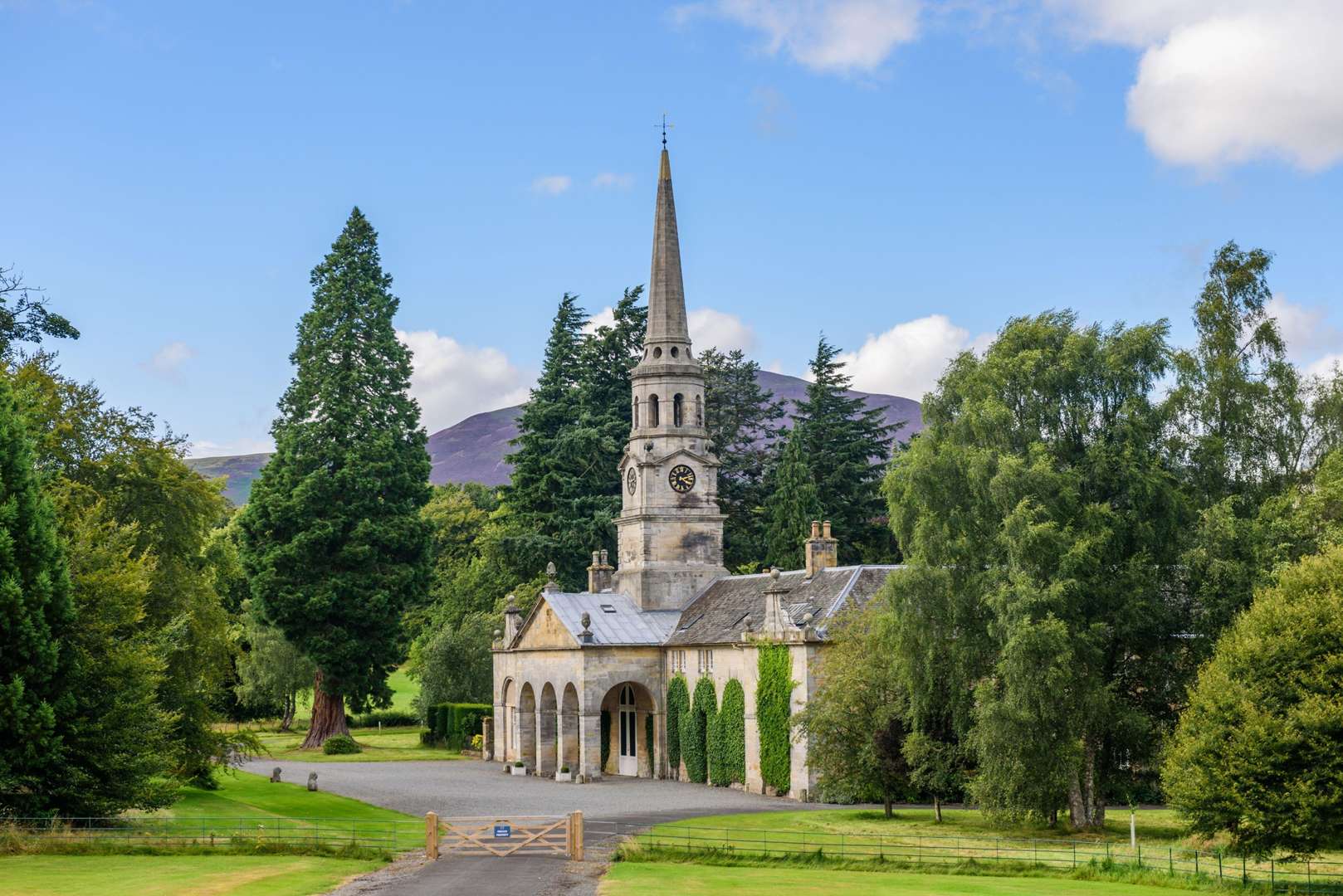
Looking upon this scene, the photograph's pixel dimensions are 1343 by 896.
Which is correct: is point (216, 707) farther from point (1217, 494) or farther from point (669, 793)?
point (1217, 494)

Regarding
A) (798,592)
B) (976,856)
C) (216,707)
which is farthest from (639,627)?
(976,856)

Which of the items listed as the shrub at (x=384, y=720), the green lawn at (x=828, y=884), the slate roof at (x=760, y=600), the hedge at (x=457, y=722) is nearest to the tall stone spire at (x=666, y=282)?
the slate roof at (x=760, y=600)

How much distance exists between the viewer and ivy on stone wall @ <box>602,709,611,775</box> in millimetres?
71375

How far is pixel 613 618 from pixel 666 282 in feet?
49.8

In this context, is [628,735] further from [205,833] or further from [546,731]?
[205,833]

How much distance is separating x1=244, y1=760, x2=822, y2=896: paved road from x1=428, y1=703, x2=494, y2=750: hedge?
3.99 metres

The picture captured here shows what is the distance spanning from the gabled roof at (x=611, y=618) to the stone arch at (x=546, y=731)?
12.0 feet

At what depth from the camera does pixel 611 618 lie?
6906 centimetres

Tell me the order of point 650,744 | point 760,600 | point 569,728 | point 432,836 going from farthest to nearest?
point 650,744
point 569,728
point 760,600
point 432,836

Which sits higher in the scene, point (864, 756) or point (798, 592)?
point (798, 592)

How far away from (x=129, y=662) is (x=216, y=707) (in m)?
27.8

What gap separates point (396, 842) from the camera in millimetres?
42906

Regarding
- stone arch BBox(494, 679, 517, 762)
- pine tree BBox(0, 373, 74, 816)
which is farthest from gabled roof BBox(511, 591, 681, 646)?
pine tree BBox(0, 373, 74, 816)

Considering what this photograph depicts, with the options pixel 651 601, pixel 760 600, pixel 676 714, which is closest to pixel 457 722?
pixel 651 601
